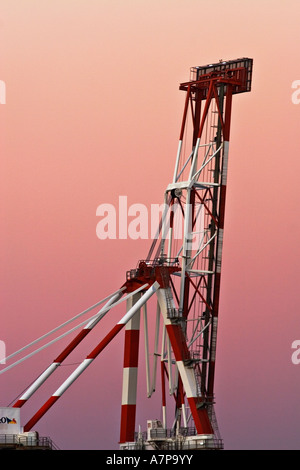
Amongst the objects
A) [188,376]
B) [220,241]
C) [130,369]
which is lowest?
[130,369]

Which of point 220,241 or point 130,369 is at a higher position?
point 220,241

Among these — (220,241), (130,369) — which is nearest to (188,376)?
(130,369)

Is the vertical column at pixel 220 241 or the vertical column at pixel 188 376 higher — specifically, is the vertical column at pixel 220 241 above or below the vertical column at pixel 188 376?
above

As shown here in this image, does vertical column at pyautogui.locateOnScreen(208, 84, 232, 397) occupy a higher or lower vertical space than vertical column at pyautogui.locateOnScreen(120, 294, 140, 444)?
higher

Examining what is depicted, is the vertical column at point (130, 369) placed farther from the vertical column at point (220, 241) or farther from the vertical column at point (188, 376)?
the vertical column at point (220, 241)

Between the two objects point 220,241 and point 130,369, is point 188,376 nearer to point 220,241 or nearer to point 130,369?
point 130,369

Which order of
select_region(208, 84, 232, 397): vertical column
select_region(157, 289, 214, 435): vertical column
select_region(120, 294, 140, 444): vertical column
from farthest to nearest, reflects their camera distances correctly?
select_region(208, 84, 232, 397): vertical column → select_region(120, 294, 140, 444): vertical column → select_region(157, 289, 214, 435): vertical column

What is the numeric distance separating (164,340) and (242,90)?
20.9m

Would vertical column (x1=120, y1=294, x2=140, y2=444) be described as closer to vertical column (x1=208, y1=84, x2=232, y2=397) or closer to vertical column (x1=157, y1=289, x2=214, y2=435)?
vertical column (x1=157, y1=289, x2=214, y2=435)

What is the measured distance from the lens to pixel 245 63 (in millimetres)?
144000
